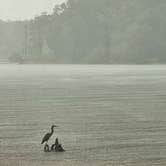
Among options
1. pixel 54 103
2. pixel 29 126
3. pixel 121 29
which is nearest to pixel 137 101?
pixel 54 103

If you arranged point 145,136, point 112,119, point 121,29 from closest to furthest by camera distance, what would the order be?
point 145,136 → point 112,119 → point 121,29

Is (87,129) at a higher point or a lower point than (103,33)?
lower

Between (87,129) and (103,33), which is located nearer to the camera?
(87,129)

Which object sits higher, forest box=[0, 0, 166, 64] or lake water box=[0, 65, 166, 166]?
forest box=[0, 0, 166, 64]

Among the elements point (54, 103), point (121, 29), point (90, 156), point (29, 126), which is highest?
point (121, 29)

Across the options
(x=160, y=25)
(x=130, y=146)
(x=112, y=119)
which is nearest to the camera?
(x=130, y=146)

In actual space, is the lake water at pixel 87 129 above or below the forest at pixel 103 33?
below

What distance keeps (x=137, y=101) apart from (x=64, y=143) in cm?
1694

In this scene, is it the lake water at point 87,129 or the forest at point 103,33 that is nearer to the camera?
the lake water at point 87,129

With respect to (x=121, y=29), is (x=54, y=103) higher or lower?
lower

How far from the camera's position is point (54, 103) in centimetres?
3534

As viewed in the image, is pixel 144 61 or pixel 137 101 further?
pixel 144 61

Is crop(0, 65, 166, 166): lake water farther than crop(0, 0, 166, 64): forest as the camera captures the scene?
No

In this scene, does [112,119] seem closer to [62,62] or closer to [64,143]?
[64,143]
